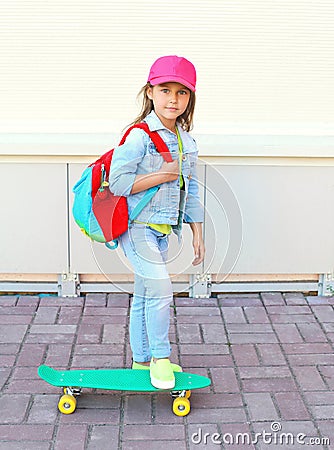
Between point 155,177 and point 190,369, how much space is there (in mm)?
1204

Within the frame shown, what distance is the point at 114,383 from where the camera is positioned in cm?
323

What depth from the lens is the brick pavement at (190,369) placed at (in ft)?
10.2

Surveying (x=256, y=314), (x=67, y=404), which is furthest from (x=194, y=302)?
(x=67, y=404)

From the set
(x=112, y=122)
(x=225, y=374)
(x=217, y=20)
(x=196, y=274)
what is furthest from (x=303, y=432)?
(x=217, y=20)

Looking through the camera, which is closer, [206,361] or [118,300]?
[206,361]

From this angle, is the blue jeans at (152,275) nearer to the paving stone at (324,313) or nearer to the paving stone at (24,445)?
the paving stone at (24,445)

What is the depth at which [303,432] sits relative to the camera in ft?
10.3

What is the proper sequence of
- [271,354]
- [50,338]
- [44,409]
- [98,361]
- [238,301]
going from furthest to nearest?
1. [238,301]
2. [50,338]
3. [271,354]
4. [98,361]
5. [44,409]

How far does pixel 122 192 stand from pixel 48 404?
1124 millimetres

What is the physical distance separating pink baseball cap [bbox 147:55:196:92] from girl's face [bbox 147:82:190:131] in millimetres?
47

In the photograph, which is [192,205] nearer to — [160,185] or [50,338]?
[160,185]

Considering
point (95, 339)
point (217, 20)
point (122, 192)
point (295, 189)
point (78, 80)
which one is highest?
point (217, 20)

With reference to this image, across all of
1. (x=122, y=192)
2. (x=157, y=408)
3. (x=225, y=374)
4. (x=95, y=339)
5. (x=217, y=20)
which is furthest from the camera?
(x=217, y=20)

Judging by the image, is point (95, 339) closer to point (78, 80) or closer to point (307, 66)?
point (78, 80)
